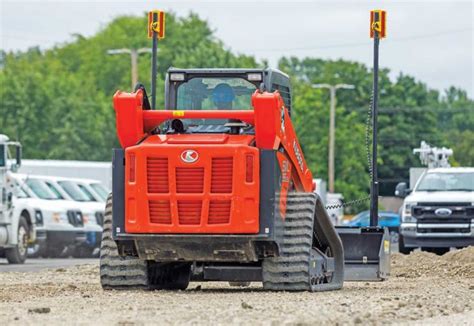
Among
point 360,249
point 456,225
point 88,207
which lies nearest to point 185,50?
point 88,207

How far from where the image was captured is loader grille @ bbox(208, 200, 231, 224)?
17.1 meters

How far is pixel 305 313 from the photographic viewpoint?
14.1 meters

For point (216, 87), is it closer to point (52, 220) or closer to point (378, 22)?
point (378, 22)

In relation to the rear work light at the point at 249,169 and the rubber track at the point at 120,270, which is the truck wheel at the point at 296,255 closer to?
the rear work light at the point at 249,169

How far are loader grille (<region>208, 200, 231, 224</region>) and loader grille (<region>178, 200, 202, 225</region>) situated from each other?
0.50ft

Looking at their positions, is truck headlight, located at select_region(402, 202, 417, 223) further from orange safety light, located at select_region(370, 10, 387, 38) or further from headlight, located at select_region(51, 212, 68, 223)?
orange safety light, located at select_region(370, 10, 387, 38)

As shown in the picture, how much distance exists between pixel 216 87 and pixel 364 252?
332 centimetres

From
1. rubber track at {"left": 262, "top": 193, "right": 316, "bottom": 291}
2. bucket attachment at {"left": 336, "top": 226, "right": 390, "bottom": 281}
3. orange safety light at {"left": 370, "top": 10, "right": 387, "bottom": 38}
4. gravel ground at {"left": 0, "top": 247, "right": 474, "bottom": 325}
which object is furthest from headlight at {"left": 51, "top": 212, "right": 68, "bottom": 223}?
rubber track at {"left": 262, "top": 193, "right": 316, "bottom": 291}

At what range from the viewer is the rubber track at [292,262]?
1767cm

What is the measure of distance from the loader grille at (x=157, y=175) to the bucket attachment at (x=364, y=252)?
403 centimetres

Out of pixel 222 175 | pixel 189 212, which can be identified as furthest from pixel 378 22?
pixel 189 212

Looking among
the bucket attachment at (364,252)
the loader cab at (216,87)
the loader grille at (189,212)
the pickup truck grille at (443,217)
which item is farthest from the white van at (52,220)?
the loader grille at (189,212)

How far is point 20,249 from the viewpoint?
34.5 metres

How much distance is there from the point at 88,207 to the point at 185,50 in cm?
6349
